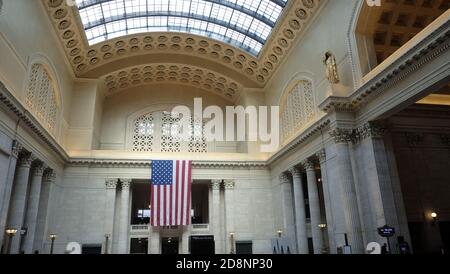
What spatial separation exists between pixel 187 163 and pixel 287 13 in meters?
12.8

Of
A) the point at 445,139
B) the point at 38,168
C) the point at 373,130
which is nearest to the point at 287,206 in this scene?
the point at 373,130

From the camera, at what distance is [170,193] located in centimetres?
2480

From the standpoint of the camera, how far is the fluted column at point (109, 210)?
25.3m

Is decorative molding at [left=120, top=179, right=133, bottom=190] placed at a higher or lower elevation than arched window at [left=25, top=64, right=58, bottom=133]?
lower

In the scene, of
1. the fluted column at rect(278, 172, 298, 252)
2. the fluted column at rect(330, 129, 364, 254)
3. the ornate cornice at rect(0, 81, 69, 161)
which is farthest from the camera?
the fluted column at rect(278, 172, 298, 252)

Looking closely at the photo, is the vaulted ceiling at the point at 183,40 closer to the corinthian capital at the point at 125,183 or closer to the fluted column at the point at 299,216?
the corinthian capital at the point at 125,183

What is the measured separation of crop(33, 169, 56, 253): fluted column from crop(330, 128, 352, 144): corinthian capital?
19.0 meters

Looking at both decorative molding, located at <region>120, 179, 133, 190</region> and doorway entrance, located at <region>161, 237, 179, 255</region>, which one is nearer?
decorative molding, located at <region>120, 179, 133, 190</region>

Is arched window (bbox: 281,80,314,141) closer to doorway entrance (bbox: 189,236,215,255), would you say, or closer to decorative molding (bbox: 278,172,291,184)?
decorative molding (bbox: 278,172,291,184)

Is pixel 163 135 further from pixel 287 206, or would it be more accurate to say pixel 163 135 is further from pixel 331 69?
pixel 331 69

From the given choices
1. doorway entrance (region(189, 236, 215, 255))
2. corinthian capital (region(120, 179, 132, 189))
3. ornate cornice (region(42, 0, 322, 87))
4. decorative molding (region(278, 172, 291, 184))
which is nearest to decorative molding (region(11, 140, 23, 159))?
ornate cornice (region(42, 0, 322, 87))

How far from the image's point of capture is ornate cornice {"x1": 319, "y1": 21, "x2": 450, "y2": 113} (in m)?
12.1

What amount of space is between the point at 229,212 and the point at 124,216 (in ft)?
27.3
